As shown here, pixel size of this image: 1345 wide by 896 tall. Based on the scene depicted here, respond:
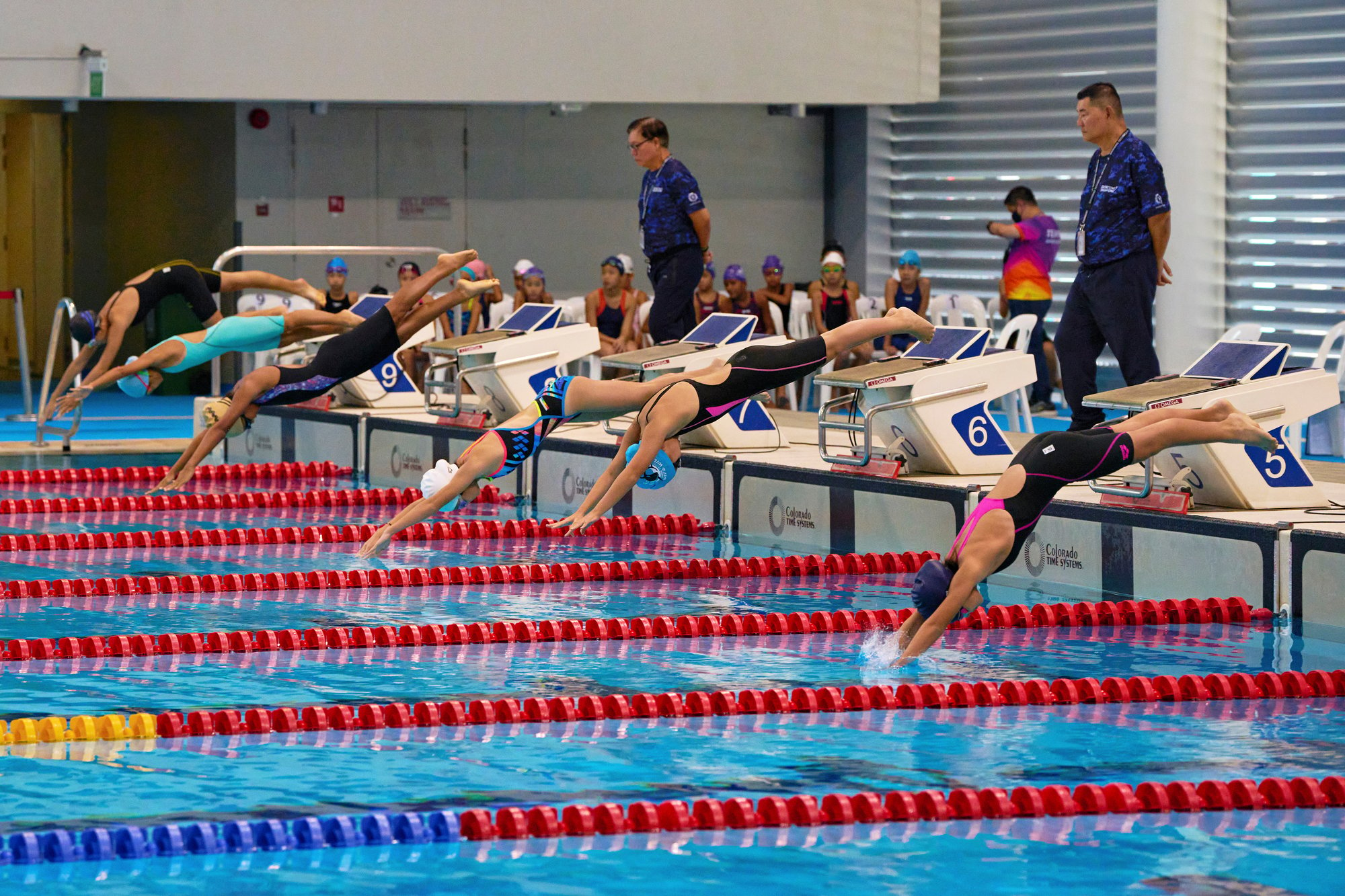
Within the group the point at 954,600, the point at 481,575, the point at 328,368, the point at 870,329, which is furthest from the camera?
the point at 328,368

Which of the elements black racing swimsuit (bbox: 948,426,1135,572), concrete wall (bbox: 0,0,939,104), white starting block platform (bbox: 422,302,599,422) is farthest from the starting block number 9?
black racing swimsuit (bbox: 948,426,1135,572)

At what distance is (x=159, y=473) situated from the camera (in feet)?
34.0

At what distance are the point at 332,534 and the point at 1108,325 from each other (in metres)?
3.38

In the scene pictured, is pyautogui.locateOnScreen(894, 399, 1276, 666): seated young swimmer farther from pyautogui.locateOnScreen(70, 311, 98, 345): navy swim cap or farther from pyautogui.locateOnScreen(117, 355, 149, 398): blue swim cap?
pyautogui.locateOnScreen(70, 311, 98, 345): navy swim cap

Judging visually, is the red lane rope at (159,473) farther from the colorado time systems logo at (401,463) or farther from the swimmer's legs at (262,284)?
the swimmer's legs at (262,284)

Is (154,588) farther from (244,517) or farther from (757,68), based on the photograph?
(757,68)

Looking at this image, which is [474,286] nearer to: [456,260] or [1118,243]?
[456,260]

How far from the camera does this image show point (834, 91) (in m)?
15.7

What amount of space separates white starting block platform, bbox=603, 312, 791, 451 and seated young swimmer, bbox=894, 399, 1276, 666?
3064 mm

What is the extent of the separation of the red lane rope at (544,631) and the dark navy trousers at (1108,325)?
1.19m

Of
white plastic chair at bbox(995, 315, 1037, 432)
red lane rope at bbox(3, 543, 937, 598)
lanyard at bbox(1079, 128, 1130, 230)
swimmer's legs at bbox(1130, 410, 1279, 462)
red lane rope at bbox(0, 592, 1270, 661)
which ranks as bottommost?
red lane rope at bbox(0, 592, 1270, 661)

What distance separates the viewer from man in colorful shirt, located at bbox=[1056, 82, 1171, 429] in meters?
7.36

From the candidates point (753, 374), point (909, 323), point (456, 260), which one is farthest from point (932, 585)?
point (456, 260)

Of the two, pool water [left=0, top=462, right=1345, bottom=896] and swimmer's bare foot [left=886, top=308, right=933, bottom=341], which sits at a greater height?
swimmer's bare foot [left=886, top=308, right=933, bottom=341]
